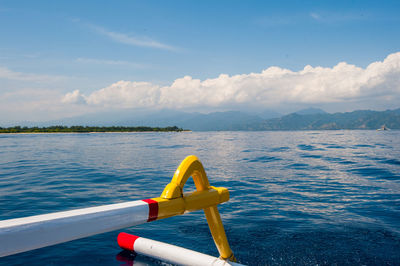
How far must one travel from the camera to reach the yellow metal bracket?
10.5 feet

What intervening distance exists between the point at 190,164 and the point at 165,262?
2.28 m

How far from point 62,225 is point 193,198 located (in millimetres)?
1620

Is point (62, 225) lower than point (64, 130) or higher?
lower

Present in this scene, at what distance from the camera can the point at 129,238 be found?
17.9ft

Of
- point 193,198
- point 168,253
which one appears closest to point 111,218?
point 193,198

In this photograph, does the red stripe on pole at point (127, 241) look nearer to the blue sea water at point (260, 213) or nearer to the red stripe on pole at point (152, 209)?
the blue sea water at point (260, 213)

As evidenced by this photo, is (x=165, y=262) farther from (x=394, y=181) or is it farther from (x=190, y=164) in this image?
(x=394, y=181)

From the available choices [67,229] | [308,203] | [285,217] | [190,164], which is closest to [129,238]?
[190,164]

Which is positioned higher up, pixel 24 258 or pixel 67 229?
pixel 67 229

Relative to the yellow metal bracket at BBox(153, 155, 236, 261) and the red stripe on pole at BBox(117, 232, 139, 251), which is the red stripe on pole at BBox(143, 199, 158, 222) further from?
the red stripe on pole at BBox(117, 232, 139, 251)

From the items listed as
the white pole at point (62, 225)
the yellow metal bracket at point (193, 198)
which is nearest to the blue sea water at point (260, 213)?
the yellow metal bracket at point (193, 198)

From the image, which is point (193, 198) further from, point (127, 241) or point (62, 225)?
point (127, 241)

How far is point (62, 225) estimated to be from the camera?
2.28 meters

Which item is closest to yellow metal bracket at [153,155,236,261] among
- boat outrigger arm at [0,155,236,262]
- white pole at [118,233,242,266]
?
boat outrigger arm at [0,155,236,262]
